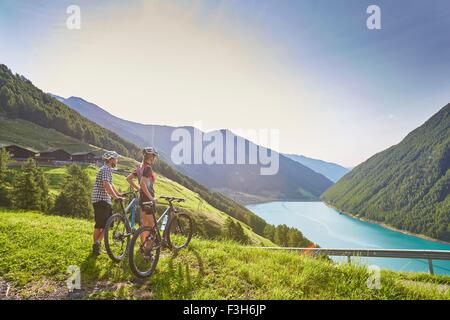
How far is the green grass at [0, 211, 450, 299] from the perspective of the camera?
569cm

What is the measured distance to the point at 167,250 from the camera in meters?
8.63

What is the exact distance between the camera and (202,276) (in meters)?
6.50

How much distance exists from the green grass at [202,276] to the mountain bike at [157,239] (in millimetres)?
302

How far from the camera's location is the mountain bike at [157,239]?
648cm

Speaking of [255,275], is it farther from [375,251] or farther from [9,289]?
[375,251]

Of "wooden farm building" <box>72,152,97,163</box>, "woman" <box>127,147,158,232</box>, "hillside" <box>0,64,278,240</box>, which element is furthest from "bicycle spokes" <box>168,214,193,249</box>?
"hillside" <box>0,64,278,240</box>

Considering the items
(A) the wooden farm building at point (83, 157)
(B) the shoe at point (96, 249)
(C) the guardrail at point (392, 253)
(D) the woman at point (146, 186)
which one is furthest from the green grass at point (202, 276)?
(A) the wooden farm building at point (83, 157)

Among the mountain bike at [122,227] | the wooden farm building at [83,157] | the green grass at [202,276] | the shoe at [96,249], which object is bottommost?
the green grass at [202,276]

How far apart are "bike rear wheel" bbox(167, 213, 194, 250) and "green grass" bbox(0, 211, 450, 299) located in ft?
2.14

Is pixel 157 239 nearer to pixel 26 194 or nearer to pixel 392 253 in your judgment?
pixel 392 253

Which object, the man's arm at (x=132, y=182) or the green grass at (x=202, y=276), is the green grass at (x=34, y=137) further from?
the man's arm at (x=132, y=182)

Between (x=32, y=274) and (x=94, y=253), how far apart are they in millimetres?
1538

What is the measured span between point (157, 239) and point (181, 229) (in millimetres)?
2053
